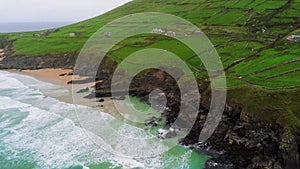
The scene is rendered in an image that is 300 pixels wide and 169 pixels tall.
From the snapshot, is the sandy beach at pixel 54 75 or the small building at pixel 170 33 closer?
the sandy beach at pixel 54 75

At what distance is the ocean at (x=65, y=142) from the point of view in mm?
34094

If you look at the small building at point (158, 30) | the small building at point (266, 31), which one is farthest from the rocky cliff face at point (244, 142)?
the small building at point (158, 30)

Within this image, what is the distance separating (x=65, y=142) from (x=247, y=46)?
44.5 metres

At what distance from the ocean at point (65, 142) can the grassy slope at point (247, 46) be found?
37.3 ft

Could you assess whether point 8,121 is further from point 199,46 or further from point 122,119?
point 199,46

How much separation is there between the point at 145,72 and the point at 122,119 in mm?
16604

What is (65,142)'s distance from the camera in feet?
130

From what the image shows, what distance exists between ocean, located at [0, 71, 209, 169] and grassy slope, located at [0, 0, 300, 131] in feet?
37.3

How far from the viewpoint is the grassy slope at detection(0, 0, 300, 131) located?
126 feet

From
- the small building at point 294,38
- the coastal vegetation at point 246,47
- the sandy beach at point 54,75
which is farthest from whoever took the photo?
the sandy beach at point 54,75

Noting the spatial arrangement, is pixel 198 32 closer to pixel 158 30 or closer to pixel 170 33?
pixel 170 33

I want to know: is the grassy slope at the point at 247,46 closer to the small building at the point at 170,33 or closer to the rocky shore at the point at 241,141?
the rocky shore at the point at 241,141

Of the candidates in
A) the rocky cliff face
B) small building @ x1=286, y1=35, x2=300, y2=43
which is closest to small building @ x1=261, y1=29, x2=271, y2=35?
small building @ x1=286, y1=35, x2=300, y2=43

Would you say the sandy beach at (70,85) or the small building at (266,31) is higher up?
the small building at (266,31)
